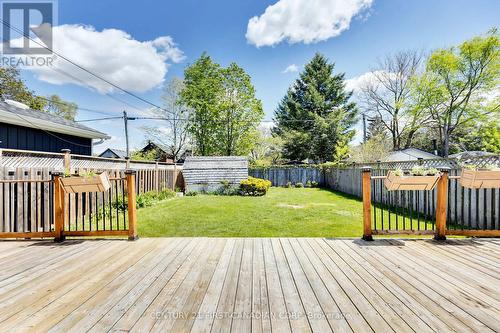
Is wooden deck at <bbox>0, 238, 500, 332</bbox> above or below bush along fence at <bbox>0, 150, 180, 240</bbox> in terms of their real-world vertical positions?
below

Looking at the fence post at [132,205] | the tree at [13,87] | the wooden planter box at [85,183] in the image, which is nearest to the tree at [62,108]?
the tree at [13,87]

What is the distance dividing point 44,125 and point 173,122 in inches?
476

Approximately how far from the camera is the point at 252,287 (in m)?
2.17

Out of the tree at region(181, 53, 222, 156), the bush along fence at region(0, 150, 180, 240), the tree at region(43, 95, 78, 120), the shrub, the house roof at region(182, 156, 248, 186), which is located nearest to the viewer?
the bush along fence at region(0, 150, 180, 240)

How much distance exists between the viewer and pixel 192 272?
252 cm

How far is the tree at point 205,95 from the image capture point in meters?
18.8

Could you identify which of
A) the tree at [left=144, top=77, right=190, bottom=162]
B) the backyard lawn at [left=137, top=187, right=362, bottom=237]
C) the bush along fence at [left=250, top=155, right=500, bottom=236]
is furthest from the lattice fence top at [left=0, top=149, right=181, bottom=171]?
the tree at [left=144, top=77, right=190, bottom=162]

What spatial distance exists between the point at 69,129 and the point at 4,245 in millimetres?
8697

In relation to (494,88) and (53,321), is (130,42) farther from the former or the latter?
(494,88)

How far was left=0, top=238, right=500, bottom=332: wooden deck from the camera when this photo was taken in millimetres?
1654

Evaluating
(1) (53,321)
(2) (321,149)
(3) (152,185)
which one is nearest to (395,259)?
(1) (53,321)

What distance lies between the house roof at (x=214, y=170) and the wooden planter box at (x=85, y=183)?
8.83 meters

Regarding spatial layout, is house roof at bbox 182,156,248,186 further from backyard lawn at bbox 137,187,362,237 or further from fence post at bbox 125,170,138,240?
fence post at bbox 125,170,138,240

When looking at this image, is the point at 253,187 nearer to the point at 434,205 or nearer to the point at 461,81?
the point at 434,205
